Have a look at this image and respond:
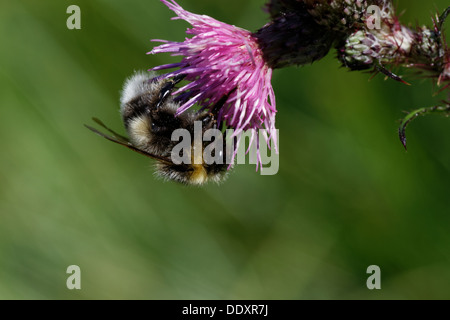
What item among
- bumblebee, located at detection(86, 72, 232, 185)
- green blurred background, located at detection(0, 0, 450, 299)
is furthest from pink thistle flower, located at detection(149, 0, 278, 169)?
green blurred background, located at detection(0, 0, 450, 299)

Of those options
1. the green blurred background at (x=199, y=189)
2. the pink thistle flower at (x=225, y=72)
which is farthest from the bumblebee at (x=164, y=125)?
the green blurred background at (x=199, y=189)

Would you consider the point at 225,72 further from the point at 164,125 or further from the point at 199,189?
the point at 199,189

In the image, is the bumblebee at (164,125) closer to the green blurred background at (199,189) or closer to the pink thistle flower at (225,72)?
the pink thistle flower at (225,72)

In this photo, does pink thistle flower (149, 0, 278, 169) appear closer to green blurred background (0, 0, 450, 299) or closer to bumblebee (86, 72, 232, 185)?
bumblebee (86, 72, 232, 185)

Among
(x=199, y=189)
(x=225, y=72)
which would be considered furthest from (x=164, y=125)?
(x=199, y=189)
